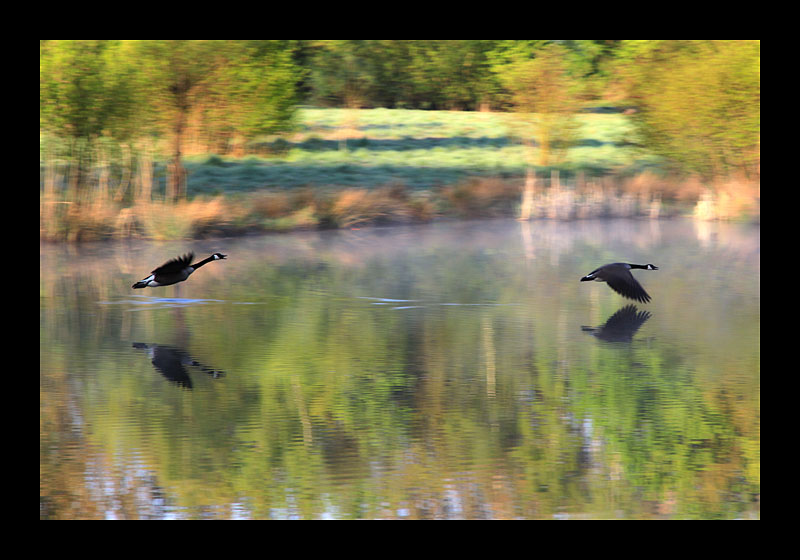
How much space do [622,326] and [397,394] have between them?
4.57m

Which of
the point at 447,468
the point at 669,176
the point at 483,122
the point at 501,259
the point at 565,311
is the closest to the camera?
the point at 447,468

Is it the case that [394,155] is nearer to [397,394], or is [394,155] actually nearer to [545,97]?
[545,97]

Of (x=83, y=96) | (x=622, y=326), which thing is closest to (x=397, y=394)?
(x=622, y=326)

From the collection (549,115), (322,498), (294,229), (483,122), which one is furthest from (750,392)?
(483,122)

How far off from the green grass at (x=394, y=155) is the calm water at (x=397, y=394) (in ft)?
40.5

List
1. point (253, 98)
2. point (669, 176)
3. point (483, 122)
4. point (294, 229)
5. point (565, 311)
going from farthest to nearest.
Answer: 1. point (483, 122)
2. point (669, 176)
3. point (253, 98)
4. point (294, 229)
5. point (565, 311)

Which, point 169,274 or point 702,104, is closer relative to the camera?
point 169,274

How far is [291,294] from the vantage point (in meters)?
17.3

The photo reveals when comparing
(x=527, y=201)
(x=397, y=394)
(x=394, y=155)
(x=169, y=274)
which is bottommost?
(x=397, y=394)

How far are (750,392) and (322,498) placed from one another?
15.6 feet

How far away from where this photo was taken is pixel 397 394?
1098cm

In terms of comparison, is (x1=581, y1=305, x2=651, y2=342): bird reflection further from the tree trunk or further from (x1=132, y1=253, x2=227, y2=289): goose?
the tree trunk

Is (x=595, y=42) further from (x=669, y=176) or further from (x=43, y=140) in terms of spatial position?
(x=43, y=140)

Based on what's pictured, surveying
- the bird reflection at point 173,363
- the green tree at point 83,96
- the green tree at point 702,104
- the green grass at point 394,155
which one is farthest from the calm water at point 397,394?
the green grass at point 394,155
